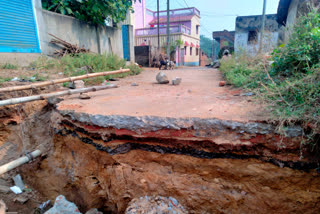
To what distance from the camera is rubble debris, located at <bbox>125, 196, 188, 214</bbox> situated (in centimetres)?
181

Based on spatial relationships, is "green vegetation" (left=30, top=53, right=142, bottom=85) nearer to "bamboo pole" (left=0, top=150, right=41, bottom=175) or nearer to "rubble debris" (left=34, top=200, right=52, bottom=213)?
"bamboo pole" (left=0, top=150, right=41, bottom=175)

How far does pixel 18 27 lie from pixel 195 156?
4.96 meters

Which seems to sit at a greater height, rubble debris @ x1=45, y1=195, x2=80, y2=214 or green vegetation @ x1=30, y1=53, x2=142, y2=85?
green vegetation @ x1=30, y1=53, x2=142, y2=85

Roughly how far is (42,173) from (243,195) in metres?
2.90

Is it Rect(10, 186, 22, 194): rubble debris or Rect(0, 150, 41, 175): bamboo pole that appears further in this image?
Rect(10, 186, 22, 194): rubble debris

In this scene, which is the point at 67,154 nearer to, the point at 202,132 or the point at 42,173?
the point at 42,173

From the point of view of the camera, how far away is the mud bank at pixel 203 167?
155 cm

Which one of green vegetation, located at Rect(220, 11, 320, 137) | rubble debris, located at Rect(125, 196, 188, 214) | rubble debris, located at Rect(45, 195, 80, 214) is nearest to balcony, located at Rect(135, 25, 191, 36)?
green vegetation, located at Rect(220, 11, 320, 137)

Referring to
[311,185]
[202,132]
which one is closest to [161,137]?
[202,132]

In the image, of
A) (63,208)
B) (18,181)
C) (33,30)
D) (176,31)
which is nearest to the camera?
(63,208)

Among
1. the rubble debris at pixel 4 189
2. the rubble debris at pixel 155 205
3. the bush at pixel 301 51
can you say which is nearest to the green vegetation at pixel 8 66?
the rubble debris at pixel 4 189

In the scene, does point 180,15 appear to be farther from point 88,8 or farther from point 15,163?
point 15,163

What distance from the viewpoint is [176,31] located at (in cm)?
1591

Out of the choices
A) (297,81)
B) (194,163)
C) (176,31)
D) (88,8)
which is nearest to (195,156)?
(194,163)
